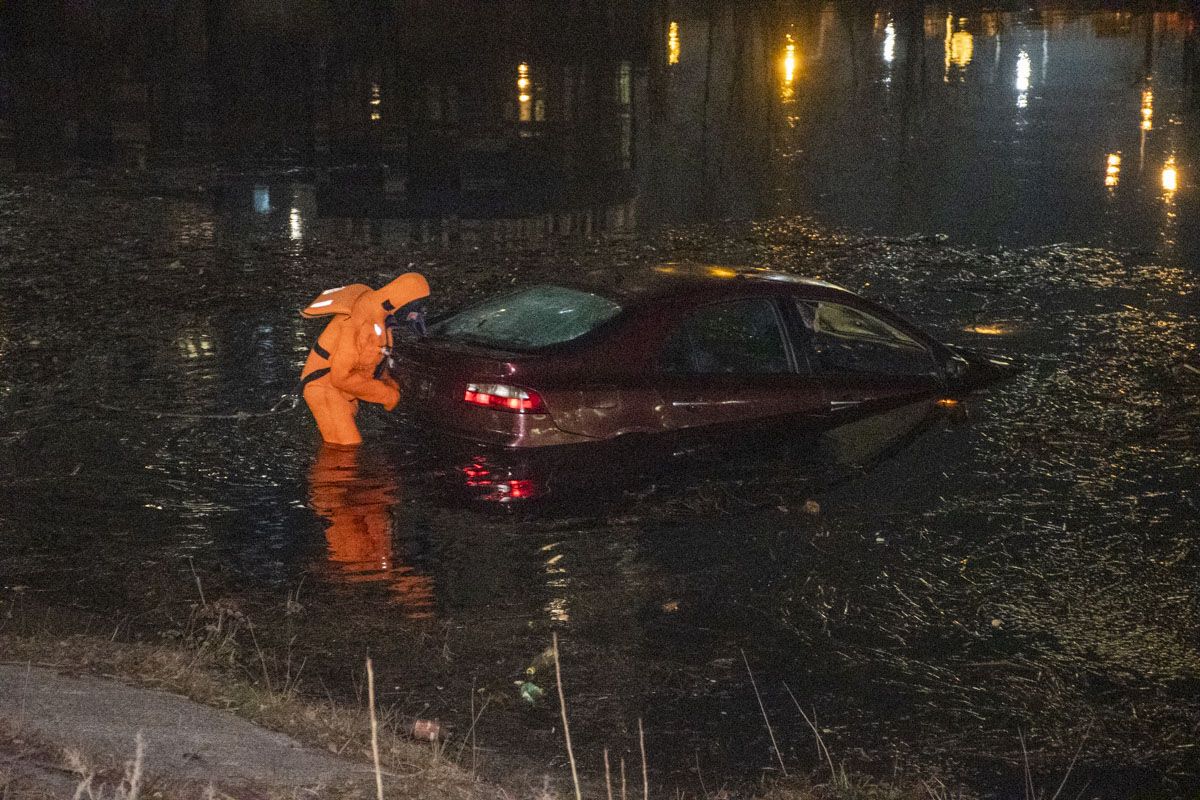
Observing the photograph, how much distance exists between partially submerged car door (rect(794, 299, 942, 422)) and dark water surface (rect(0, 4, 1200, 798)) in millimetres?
214

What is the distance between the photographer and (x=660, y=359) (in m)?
9.10

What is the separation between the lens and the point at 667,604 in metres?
7.16

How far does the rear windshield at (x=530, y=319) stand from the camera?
9086 millimetres

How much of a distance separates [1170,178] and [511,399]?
44.8ft

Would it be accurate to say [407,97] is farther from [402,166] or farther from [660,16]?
[660,16]

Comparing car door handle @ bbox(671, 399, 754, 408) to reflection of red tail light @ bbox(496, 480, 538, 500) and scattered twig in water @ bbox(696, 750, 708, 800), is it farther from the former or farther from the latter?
scattered twig in water @ bbox(696, 750, 708, 800)

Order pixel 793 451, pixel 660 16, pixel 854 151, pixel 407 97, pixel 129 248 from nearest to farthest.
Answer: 1. pixel 793 451
2. pixel 129 248
3. pixel 854 151
4. pixel 407 97
5. pixel 660 16

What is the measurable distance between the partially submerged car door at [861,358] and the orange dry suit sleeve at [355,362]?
2581 millimetres

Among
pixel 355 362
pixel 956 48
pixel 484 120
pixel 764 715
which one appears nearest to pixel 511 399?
pixel 355 362

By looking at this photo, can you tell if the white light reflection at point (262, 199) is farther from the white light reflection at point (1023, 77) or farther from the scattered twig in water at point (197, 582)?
the white light reflection at point (1023, 77)

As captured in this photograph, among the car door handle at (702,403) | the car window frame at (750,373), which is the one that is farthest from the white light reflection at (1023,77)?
the car door handle at (702,403)

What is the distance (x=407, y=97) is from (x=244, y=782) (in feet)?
71.7

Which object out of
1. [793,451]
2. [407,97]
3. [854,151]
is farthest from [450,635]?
[407,97]

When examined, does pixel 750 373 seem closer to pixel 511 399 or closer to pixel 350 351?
pixel 511 399
